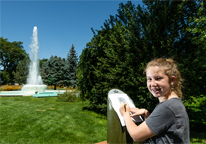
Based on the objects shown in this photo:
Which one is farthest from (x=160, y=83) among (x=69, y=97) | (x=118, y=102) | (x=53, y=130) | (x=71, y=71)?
(x=71, y=71)

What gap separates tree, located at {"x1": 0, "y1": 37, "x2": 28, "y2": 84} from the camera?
38.0m

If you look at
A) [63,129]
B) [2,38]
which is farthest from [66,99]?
[2,38]

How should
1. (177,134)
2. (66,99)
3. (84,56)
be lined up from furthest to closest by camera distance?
(66,99) < (84,56) < (177,134)

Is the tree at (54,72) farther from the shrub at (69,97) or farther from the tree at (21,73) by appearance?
the shrub at (69,97)

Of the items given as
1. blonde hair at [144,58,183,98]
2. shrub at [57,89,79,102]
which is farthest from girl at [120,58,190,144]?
shrub at [57,89,79,102]

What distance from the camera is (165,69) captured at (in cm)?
123

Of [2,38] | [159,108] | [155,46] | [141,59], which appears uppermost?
[2,38]

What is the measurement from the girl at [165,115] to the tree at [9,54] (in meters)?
43.5

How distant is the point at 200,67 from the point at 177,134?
403 centimetres

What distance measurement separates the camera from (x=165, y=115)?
1056 mm

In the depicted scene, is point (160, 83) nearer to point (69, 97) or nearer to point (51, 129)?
point (51, 129)

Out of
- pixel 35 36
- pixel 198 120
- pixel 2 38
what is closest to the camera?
pixel 198 120

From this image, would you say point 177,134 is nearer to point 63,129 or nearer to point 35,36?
point 63,129

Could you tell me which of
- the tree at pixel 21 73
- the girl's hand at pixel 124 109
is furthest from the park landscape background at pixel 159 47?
the tree at pixel 21 73
